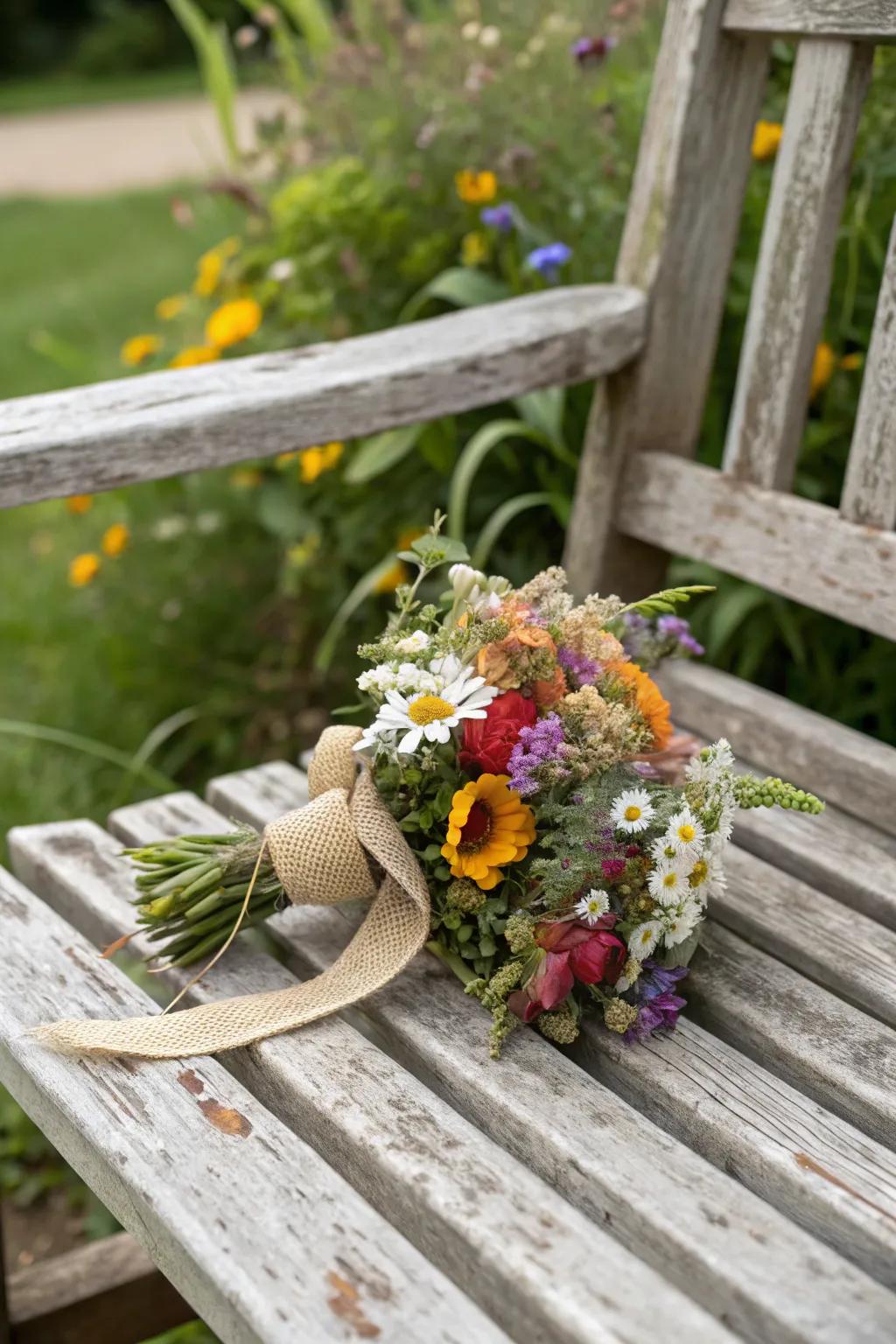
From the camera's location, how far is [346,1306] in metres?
0.95

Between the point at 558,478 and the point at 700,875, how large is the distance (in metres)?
1.16

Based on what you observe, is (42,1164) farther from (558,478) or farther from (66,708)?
(558,478)

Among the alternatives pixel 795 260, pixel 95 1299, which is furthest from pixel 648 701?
pixel 95 1299

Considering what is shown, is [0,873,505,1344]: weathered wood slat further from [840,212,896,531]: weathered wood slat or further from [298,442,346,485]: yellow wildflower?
[298,442,346,485]: yellow wildflower

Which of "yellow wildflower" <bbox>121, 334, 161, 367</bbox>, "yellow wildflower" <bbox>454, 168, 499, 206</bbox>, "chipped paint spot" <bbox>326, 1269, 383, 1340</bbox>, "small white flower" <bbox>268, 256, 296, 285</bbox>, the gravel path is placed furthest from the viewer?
the gravel path

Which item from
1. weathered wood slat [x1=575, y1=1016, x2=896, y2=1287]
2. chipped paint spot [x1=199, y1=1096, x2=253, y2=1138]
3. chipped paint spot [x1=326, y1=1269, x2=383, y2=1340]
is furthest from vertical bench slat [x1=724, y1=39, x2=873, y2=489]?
chipped paint spot [x1=326, y1=1269, x2=383, y2=1340]

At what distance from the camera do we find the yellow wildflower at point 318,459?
7.89 feet

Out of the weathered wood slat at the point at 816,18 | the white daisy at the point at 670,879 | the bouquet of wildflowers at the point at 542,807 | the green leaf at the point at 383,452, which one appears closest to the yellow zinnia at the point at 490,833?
the bouquet of wildflowers at the point at 542,807

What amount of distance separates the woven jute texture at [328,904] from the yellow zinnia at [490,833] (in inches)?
2.4

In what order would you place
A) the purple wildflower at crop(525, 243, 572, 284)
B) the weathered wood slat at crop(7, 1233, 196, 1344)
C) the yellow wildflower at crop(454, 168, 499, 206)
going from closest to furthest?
the weathered wood slat at crop(7, 1233, 196, 1344) < the purple wildflower at crop(525, 243, 572, 284) < the yellow wildflower at crop(454, 168, 499, 206)

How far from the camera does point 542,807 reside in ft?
4.15

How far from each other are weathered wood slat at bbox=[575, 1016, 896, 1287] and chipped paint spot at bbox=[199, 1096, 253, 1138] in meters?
0.30

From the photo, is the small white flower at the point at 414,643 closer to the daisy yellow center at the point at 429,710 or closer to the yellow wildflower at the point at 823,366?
the daisy yellow center at the point at 429,710

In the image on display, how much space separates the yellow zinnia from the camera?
125cm
